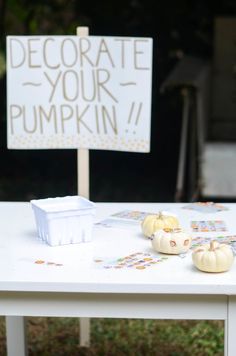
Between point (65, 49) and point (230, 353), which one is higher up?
point (65, 49)

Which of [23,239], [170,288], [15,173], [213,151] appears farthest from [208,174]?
[170,288]

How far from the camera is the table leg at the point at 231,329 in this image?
1360mm

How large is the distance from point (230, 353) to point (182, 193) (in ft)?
9.30

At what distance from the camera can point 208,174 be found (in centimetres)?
396

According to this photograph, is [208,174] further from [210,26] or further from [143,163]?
[210,26]

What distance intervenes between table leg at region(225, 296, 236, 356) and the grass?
106 centimetres

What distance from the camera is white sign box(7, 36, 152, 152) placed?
2.01 meters

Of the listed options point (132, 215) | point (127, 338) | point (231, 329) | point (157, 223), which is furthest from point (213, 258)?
point (127, 338)

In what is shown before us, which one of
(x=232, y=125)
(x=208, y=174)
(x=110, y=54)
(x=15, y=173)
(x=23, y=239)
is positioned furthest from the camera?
(x=15, y=173)

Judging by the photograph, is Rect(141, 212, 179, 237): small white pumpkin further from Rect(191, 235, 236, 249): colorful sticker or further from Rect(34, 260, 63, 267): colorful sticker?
Rect(34, 260, 63, 267): colorful sticker

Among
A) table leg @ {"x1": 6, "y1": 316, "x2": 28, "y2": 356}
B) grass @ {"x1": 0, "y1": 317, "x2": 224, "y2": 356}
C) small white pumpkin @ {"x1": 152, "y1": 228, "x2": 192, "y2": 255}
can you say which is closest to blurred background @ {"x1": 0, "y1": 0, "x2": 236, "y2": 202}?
grass @ {"x1": 0, "y1": 317, "x2": 224, "y2": 356}

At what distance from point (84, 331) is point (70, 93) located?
79 centimetres

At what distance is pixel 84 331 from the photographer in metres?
2.31

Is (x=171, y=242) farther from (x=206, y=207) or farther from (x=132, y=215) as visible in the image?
(x=206, y=207)
